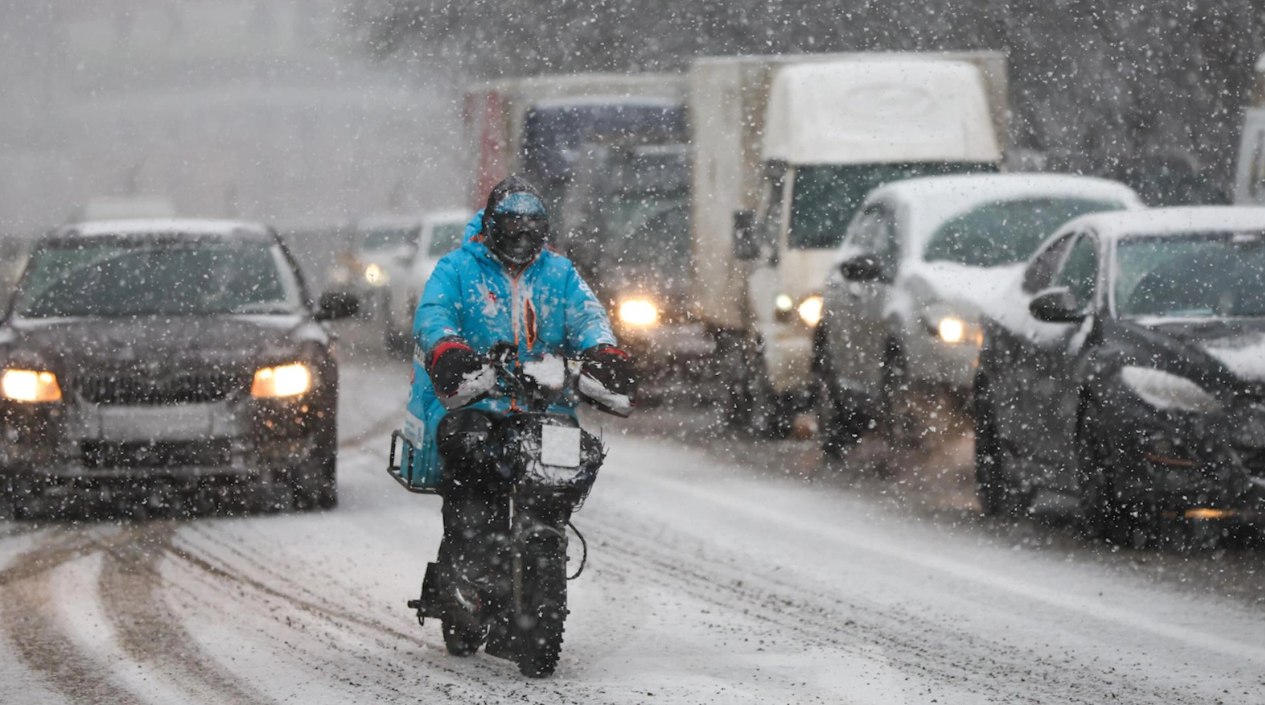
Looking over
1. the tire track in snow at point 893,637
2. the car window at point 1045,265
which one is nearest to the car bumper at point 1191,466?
the tire track in snow at point 893,637

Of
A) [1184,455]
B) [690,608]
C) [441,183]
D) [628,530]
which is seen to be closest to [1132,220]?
[1184,455]

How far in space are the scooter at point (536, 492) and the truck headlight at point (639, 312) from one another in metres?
10.8

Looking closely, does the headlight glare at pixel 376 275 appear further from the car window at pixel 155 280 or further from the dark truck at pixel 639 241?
the car window at pixel 155 280

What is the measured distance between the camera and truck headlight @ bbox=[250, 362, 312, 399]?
41.5 feet

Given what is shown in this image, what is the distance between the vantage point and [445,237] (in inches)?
1133

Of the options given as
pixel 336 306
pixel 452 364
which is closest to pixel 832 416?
pixel 336 306

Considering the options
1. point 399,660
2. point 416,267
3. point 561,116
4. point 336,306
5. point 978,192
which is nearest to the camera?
point 399,660

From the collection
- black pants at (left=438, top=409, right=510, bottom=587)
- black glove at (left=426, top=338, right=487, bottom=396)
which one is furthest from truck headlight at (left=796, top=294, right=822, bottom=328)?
black glove at (left=426, top=338, right=487, bottom=396)

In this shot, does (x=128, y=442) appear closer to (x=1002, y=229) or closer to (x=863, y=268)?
(x=863, y=268)

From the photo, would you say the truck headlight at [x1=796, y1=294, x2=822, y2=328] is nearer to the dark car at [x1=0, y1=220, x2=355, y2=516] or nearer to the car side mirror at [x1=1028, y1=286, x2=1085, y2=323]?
the dark car at [x1=0, y1=220, x2=355, y2=516]

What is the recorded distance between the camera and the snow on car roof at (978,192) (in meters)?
14.9

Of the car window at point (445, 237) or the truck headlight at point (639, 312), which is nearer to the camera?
the truck headlight at point (639, 312)

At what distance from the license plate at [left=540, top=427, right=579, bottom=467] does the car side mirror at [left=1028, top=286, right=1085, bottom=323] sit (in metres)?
4.50

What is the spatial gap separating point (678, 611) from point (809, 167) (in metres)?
8.21
